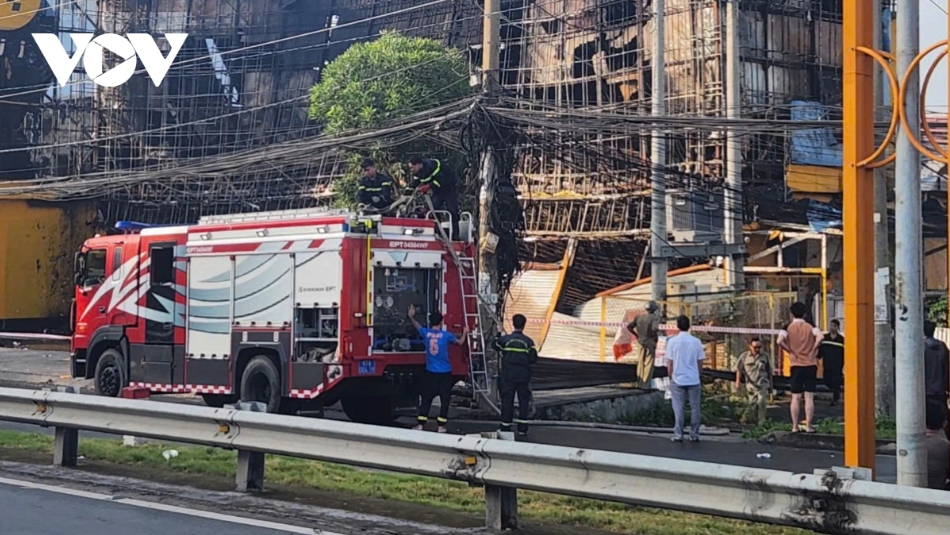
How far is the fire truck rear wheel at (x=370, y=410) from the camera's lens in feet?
54.3

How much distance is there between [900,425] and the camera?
9.22 m

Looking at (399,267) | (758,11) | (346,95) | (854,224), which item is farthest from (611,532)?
(758,11)

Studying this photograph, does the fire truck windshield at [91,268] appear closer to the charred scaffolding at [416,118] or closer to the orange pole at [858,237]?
the charred scaffolding at [416,118]

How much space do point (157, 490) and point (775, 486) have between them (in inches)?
208

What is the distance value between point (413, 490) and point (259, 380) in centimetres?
661

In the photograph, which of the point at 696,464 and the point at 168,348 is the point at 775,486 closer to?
the point at 696,464

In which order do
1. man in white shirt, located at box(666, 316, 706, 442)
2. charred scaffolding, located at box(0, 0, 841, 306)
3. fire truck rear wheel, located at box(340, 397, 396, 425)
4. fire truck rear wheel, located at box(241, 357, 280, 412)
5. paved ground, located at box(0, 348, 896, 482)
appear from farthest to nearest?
charred scaffolding, located at box(0, 0, 841, 306) → fire truck rear wheel, located at box(340, 397, 396, 425) → fire truck rear wheel, located at box(241, 357, 280, 412) → man in white shirt, located at box(666, 316, 706, 442) → paved ground, located at box(0, 348, 896, 482)

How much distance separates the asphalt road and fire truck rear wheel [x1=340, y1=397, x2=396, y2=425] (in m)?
7.39

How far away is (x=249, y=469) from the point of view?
9547mm

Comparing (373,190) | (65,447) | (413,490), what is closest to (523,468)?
(413,490)

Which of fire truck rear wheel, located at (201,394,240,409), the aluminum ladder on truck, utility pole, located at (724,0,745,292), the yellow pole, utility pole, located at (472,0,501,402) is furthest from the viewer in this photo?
utility pole, located at (724,0,745,292)

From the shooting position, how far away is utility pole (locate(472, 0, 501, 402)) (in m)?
18.5

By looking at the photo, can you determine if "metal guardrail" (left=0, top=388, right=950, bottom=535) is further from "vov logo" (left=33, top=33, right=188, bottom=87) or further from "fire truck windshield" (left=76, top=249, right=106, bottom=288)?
"vov logo" (left=33, top=33, right=188, bottom=87)

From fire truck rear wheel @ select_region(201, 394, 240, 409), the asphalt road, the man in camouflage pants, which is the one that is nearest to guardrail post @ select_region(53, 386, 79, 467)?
the asphalt road
